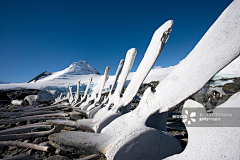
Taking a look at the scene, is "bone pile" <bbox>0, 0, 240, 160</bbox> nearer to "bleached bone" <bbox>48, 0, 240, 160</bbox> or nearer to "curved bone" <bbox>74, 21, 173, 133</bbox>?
"bleached bone" <bbox>48, 0, 240, 160</bbox>

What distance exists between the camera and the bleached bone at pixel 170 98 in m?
0.79

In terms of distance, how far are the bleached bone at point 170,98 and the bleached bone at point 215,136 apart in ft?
0.53

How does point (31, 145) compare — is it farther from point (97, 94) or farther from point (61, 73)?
point (61, 73)

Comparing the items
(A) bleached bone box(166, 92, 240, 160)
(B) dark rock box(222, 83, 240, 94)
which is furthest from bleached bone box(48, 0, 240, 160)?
(B) dark rock box(222, 83, 240, 94)

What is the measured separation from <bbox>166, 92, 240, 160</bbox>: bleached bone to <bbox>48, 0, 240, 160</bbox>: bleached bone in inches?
6.4

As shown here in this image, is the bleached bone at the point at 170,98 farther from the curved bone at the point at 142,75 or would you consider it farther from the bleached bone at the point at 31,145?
the curved bone at the point at 142,75

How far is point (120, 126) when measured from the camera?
42.2 inches

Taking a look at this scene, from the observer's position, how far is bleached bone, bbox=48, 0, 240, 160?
2.61 ft

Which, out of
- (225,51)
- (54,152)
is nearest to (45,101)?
(54,152)

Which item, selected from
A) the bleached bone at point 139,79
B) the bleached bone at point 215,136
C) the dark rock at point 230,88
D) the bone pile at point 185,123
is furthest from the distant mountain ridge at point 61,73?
the bleached bone at point 215,136

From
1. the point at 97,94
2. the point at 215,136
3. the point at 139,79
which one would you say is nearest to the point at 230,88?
the point at 139,79

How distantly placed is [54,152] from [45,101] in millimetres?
9348

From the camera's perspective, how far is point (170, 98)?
95 cm

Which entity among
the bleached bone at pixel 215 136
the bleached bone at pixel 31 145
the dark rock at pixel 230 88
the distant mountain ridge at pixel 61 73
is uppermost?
the distant mountain ridge at pixel 61 73
